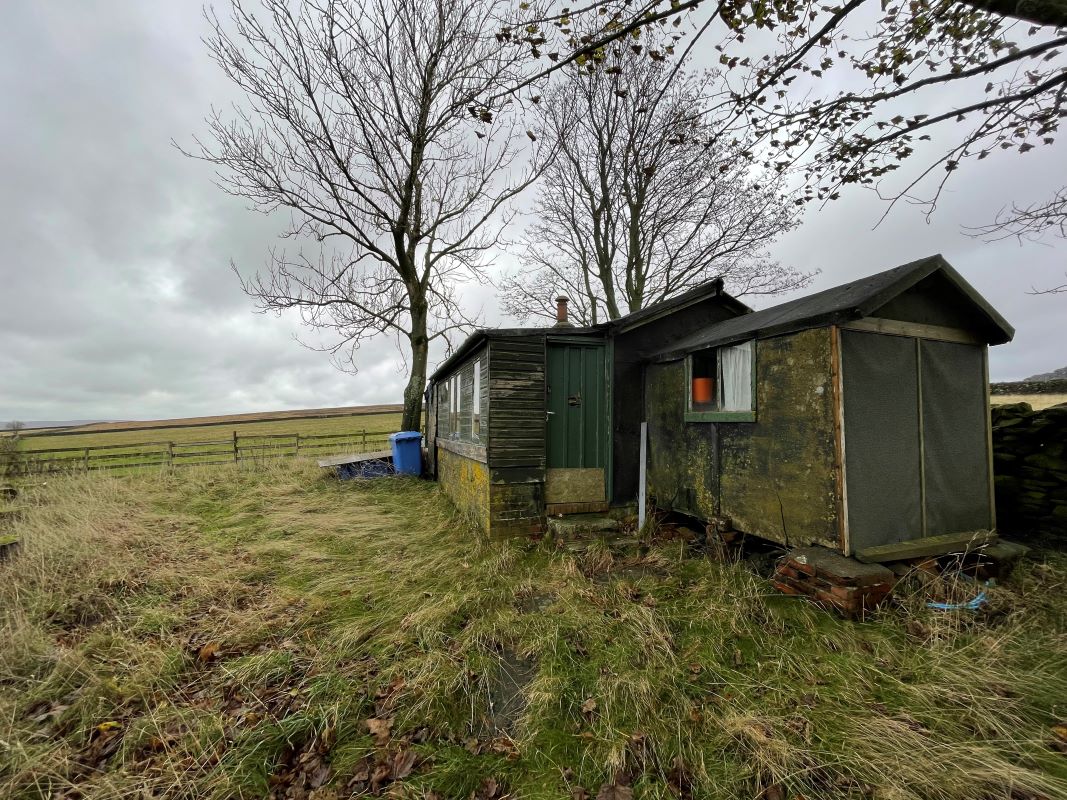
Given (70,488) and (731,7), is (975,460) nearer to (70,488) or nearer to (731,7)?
(731,7)

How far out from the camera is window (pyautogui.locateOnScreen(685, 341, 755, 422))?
482 cm

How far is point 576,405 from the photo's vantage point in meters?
6.35

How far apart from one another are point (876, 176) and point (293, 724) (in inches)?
294

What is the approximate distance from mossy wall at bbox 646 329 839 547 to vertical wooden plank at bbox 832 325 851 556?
3 cm

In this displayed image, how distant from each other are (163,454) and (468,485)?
46.2 feet

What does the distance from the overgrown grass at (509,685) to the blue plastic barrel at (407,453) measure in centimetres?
697

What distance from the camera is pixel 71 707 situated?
8.64 feet

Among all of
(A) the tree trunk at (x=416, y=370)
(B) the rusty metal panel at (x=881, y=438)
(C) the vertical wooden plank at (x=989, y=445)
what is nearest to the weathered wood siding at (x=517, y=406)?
(B) the rusty metal panel at (x=881, y=438)

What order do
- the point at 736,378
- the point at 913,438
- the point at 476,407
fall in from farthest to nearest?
the point at 476,407 → the point at 736,378 → the point at 913,438

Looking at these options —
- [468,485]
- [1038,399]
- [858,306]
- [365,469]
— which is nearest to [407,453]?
[365,469]

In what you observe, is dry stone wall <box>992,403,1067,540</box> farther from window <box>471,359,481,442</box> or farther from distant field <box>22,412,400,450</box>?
distant field <box>22,412,400,450</box>

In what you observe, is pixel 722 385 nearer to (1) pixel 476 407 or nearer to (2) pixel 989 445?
(2) pixel 989 445

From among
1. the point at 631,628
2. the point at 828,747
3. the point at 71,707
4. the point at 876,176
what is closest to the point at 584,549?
the point at 631,628

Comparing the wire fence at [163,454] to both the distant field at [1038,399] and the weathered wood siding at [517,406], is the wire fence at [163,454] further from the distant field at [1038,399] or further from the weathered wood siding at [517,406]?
the distant field at [1038,399]
